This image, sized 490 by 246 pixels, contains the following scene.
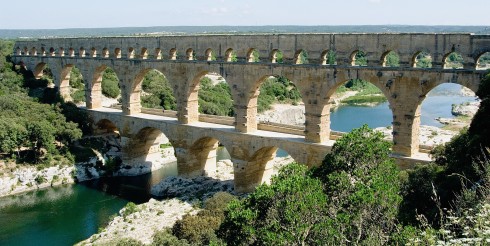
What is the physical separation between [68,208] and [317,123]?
39.2 ft

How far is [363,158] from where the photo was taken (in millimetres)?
12125

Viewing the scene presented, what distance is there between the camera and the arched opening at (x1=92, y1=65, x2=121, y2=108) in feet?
98.1

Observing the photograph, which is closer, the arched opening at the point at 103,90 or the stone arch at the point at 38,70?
the arched opening at the point at 103,90

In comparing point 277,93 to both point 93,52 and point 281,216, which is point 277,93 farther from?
point 281,216

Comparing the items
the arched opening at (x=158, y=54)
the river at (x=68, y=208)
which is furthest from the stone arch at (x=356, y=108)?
the river at (x=68, y=208)

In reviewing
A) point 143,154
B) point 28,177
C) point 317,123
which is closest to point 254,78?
point 317,123

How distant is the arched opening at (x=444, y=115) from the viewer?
30.7 meters

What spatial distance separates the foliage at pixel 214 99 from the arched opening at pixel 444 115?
14558 millimetres

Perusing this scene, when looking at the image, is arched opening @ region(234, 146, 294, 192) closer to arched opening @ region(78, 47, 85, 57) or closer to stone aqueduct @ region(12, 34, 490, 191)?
stone aqueduct @ region(12, 34, 490, 191)

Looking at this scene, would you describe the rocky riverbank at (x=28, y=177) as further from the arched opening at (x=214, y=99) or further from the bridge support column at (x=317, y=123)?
the bridge support column at (x=317, y=123)

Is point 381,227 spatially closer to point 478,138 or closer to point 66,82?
point 478,138

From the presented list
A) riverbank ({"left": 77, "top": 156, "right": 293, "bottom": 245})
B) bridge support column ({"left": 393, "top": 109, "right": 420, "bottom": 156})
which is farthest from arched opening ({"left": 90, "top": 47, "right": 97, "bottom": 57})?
bridge support column ({"left": 393, "top": 109, "right": 420, "bottom": 156})

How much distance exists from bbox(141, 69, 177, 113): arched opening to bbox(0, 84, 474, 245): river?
879 centimetres

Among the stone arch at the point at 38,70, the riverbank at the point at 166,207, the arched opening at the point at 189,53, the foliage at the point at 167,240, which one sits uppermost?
the arched opening at the point at 189,53
